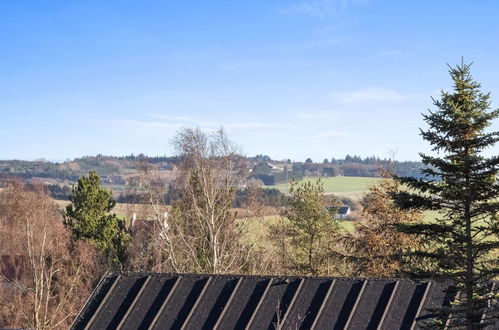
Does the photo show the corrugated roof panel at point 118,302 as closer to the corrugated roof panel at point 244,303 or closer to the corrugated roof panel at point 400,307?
the corrugated roof panel at point 244,303

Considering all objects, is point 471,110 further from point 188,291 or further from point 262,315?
point 188,291

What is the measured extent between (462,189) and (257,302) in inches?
259

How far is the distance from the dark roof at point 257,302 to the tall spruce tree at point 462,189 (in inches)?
103

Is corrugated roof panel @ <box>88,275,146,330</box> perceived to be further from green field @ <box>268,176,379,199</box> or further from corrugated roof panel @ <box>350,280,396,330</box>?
green field @ <box>268,176,379,199</box>

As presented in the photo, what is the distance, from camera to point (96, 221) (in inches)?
1731

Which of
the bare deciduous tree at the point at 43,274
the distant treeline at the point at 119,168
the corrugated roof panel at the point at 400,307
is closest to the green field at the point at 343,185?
the distant treeline at the point at 119,168

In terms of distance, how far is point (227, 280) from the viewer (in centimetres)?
1752

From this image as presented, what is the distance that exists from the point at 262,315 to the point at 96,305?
4.94 meters

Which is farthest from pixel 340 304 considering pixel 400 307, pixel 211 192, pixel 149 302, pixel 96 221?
pixel 96 221

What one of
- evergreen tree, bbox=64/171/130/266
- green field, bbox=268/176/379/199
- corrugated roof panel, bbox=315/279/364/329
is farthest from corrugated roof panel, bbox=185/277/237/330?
green field, bbox=268/176/379/199

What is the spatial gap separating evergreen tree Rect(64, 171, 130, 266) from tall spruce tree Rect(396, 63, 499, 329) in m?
31.7

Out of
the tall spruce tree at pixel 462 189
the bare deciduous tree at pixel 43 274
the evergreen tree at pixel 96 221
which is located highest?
the tall spruce tree at pixel 462 189

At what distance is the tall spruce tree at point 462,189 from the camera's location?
12.6 m

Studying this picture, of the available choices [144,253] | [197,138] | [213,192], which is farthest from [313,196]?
[144,253]
